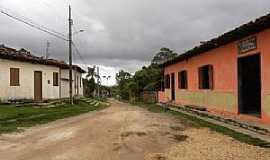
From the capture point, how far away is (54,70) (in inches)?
1278

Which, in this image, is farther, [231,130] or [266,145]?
[231,130]

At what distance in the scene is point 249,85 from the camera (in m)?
17.3

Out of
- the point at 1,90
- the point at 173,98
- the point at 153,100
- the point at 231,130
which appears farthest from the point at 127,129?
the point at 153,100

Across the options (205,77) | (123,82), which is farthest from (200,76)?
(123,82)

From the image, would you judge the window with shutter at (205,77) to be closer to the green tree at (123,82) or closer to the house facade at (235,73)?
the house facade at (235,73)

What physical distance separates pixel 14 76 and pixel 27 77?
160 centimetres

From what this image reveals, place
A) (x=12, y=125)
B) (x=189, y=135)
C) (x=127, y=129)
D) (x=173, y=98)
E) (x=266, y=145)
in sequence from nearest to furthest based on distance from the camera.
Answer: (x=266, y=145), (x=189, y=135), (x=127, y=129), (x=12, y=125), (x=173, y=98)

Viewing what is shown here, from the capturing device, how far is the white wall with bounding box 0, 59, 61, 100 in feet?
81.6

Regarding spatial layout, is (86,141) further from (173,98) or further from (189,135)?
(173,98)

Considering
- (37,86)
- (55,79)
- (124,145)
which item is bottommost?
(124,145)

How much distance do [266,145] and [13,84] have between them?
62.6 feet

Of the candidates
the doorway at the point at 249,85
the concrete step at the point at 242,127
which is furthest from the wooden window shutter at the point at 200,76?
the doorway at the point at 249,85

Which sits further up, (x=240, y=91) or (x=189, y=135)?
(x=240, y=91)

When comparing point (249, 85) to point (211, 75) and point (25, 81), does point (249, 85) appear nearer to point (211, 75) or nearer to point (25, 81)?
point (211, 75)
